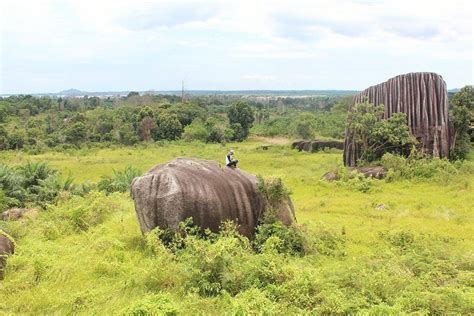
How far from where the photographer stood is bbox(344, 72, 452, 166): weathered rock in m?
25.9

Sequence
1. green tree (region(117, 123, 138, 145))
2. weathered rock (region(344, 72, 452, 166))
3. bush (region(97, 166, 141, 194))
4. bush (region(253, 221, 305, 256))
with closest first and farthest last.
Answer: bush (region(253, 221, 305, 256)) → bush (region(97, 166, 141, 194)) → weathered rock (region(344, 72, 452, 166)) → green tree (region(117, 123, 138, 145))

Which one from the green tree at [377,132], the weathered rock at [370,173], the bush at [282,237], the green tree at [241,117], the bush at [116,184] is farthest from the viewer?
the green tree at [241,117]

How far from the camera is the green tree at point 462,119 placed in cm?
2683

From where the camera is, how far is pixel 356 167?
1020 inches

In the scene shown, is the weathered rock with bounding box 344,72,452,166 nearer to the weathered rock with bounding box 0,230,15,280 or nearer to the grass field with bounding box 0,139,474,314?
the grass field with bounding box 0,139,474,314

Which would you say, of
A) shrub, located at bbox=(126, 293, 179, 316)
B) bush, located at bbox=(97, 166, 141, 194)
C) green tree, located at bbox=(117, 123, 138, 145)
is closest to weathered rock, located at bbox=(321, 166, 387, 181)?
bush, located at bbox=(97, 166, 141, 194)

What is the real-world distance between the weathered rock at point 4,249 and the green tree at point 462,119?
23.3 metres

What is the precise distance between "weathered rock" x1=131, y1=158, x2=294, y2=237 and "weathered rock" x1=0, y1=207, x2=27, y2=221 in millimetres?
6715

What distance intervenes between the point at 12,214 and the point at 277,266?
36.7 feet

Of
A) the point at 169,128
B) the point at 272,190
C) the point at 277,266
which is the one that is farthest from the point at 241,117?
the point at 277,266

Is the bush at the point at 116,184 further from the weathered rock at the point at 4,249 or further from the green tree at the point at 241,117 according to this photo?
the green tree at the point at 241,117

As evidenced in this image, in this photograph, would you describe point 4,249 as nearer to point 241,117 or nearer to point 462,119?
point 462,119

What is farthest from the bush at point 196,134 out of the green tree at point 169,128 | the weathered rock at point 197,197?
the weathered rock at point 197,197

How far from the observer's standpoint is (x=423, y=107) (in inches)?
1033
